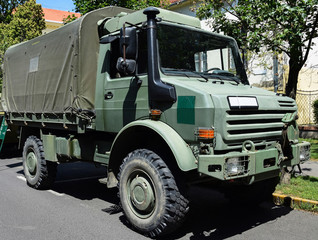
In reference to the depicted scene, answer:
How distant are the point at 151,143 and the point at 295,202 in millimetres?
2753

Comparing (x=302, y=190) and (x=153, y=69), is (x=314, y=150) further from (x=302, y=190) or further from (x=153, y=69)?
(x=153, y=69)

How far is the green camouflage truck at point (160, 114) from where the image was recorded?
430 centimetres

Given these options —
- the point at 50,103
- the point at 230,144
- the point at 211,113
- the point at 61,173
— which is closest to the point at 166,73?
the point at 211,113

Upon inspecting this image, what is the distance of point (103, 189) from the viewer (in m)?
7.57

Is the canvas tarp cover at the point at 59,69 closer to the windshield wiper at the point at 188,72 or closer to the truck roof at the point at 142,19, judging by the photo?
the truck roof at the point at 142,19

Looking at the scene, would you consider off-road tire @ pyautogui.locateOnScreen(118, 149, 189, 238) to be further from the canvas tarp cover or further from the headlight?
the canvas tarp cover

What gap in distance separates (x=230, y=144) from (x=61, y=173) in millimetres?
6273

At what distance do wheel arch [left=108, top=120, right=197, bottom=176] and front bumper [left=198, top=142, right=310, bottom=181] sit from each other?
0.25 m

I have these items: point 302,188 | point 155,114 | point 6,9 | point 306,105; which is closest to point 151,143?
point 155,114

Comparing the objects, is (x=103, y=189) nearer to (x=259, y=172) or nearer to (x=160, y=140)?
(x=160, y=140)

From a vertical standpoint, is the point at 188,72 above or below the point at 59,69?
below

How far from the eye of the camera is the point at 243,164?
4168 millimetres

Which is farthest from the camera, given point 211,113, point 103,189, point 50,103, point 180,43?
point 103,189

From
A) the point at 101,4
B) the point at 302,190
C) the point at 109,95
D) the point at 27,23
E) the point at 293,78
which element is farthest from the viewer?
the point at 27,23
